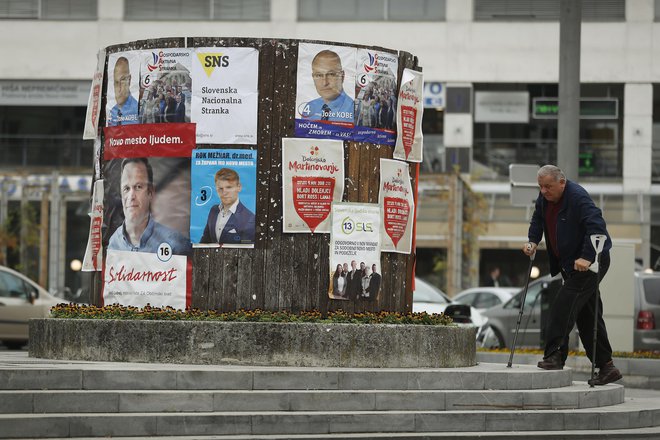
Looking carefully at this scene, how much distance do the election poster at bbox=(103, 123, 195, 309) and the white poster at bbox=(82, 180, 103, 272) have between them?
0.52 ft

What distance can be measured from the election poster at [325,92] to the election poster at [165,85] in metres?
1.08

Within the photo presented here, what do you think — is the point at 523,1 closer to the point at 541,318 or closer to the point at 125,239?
the point at 541,318

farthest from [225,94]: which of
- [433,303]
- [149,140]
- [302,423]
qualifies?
[433,303]

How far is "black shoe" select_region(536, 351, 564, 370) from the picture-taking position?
1254 cm

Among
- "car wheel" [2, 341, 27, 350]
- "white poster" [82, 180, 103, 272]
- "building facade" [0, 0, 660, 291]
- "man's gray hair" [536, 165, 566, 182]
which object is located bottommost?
"car wheel" [2, 341, 27, 350]

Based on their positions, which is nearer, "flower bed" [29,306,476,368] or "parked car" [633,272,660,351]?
"flower bed" [29,306,476,368]

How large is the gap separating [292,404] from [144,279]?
308 centimetres

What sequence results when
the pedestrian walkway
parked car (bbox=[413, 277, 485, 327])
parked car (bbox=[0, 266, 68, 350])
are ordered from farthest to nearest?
1. parked car (bbox=[0, 266, 68, 350])
2. parked car (bbox=[413, 277, 485, 327])
3. the pedestrian walkway

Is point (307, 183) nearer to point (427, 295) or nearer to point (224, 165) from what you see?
point (224, 165)

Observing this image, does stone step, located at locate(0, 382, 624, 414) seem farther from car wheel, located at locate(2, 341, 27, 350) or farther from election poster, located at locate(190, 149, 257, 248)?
car wheel, located at locate(2, 341, 27, 350)

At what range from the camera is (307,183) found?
13.0 m

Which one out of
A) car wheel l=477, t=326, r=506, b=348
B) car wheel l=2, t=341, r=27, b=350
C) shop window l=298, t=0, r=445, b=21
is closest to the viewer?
car wheel l=477, t=326, r=506, b=348

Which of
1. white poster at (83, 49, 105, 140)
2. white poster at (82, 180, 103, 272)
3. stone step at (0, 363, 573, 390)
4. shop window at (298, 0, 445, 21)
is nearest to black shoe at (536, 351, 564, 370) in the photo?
stone step at (0, 363, 573, 390)

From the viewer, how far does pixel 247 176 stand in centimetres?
1294
